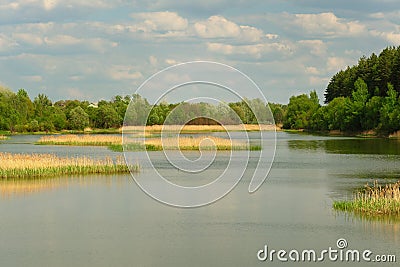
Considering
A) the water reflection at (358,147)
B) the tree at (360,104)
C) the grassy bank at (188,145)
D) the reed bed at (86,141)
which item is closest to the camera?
the water reflection at (358,147)

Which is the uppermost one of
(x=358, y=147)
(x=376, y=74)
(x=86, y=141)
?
(x=376, y=74)

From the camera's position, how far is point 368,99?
7619 cm

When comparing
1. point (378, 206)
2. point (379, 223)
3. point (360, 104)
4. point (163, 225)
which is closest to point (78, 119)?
point (360, 104)

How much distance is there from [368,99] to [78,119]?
4130 cm

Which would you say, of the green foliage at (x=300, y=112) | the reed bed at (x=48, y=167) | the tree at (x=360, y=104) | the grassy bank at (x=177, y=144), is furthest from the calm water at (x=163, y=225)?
the green foliage at (x=300, y=112)

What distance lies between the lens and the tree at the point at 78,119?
92.1 metres

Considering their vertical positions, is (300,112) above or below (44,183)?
above

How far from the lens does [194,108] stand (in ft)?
169

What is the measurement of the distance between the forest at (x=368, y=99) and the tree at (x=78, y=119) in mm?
34707

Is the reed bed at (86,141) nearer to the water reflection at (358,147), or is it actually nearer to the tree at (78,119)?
the water reflection at (358,147)

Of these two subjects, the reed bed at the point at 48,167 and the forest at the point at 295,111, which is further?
the forest at the point at 295,111

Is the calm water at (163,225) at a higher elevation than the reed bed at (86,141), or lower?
lower

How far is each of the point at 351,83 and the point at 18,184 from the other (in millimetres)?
69280

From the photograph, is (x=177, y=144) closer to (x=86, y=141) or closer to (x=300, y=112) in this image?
(x=86, y=141)
